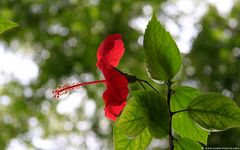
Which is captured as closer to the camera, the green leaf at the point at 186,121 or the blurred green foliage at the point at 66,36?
the green leaf at the point at 186,121

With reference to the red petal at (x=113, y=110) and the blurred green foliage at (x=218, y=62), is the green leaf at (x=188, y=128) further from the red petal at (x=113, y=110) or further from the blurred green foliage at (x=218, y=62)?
the blurred green foliage at (x=218, y=62)

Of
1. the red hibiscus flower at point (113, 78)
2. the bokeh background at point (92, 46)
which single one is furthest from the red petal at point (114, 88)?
the bokeh background at point (92, 46)

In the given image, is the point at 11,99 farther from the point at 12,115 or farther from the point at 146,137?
the point at 146,137

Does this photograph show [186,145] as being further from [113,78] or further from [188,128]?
[113,78]

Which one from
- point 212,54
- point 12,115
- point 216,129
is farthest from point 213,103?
point 12,115

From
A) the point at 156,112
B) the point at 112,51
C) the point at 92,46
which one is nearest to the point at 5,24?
the point at 112,51

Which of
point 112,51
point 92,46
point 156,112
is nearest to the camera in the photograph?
point 156,112
